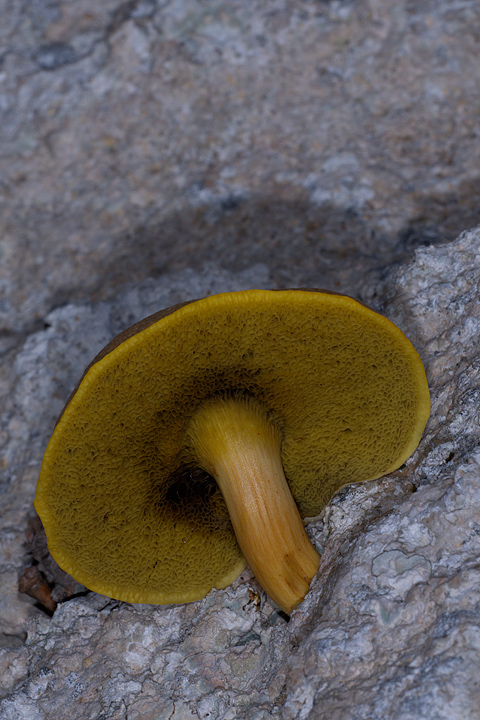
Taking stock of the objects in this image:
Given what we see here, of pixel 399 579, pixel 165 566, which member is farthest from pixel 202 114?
pixel 399 579

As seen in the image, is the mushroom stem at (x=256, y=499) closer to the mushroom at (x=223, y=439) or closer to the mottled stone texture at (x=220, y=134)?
the mushroom at (x=223, y=439)

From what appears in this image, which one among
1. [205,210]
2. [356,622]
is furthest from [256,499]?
[205,210]

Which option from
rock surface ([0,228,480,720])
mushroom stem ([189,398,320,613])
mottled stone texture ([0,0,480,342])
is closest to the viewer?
rock surface ([0,228,480,720])

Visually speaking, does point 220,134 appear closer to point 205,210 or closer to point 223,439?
point 205,210

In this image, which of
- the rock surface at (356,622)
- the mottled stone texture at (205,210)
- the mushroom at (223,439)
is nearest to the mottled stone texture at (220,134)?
the mottled stone texture at (205,210)

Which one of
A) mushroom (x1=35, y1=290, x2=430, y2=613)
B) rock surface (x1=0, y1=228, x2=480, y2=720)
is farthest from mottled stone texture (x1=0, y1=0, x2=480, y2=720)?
mushroom (x1=35, y1=290, x2=430, y2=613)

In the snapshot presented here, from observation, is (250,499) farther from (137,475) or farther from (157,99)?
(157,99)

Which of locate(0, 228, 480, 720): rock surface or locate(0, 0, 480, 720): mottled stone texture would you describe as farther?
locate(0, 0, 480, 720): mottled stone texture

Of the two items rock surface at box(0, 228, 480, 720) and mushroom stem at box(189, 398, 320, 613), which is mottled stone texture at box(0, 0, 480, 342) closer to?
rock surface at box(0, 228, 480, 720)
